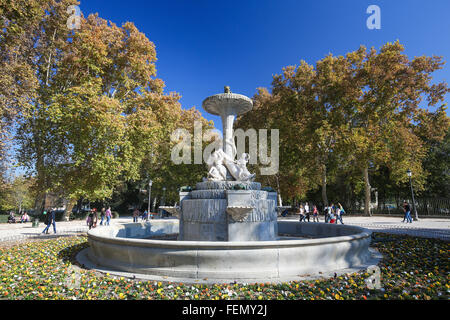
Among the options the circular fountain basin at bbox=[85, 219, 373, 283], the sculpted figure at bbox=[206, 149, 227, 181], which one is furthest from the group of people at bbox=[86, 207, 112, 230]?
the circular fountain basin at bbox=[85, 219, 373, 283]

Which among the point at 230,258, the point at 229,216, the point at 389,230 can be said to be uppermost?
the point at 229,216

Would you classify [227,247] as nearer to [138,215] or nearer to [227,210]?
[227,210]

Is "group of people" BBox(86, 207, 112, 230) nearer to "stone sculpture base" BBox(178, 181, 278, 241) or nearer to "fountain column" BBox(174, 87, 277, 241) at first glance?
"fountain column" BBox(174, 87, 277, 241)

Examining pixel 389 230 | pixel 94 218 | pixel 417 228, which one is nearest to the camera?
pixel 389 230

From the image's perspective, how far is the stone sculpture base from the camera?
7406mm

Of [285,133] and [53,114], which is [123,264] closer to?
[53,114]

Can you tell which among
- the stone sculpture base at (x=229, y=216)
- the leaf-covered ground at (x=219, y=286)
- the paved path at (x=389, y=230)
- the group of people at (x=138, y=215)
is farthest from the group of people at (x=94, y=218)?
the stone sculpture base at (x=229, y=216)

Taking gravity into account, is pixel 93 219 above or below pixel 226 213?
below

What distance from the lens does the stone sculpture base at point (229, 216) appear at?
292 inches

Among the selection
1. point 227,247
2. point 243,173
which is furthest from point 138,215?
point 227,247

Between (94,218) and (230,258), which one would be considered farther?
(94,218)

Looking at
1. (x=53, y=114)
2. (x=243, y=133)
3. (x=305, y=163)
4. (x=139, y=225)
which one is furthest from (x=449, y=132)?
(x=53, y=114)

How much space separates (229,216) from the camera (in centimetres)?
748

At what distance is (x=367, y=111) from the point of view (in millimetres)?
23297
